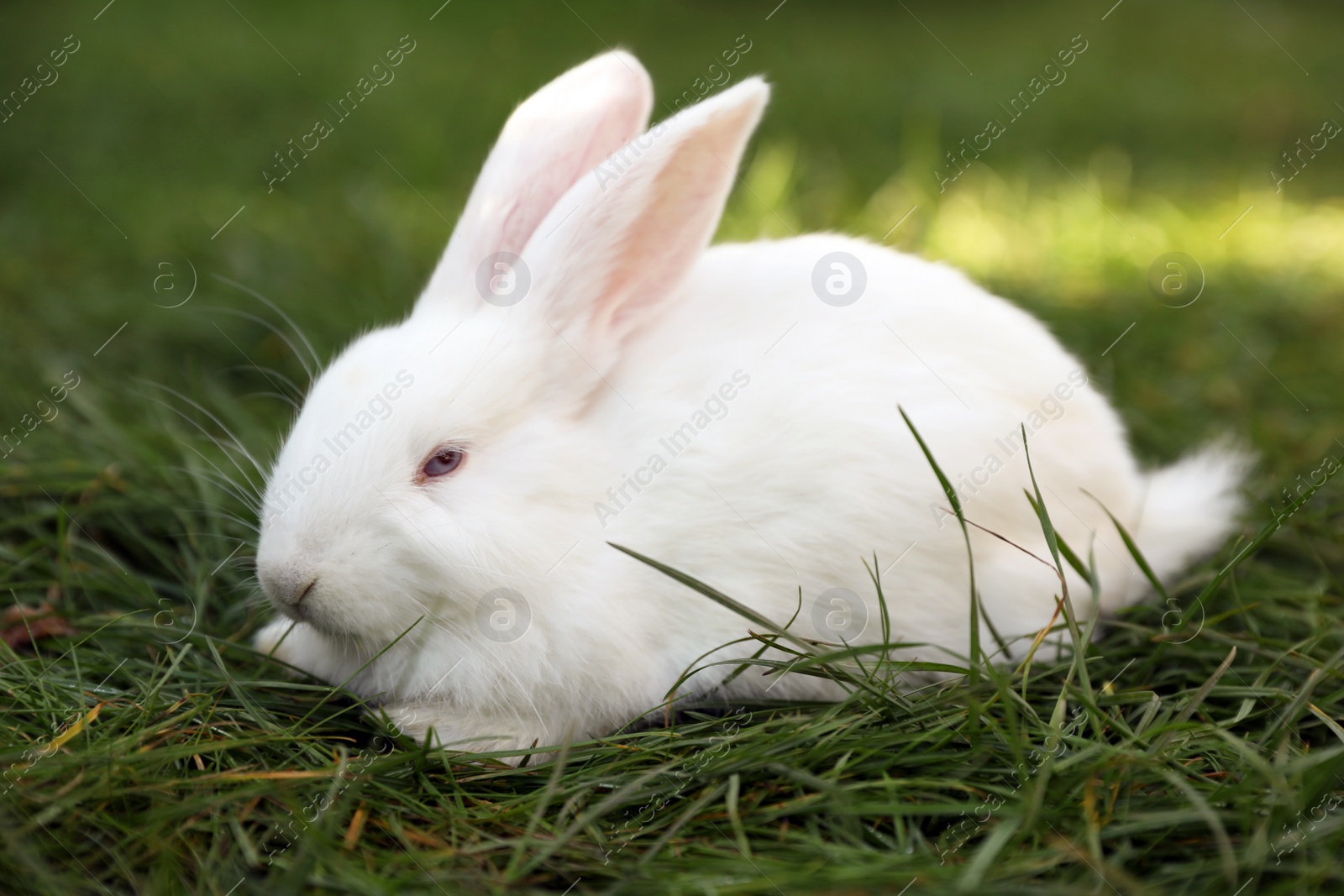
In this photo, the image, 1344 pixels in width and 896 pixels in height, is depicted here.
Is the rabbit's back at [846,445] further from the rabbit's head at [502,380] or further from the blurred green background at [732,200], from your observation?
the blurred green background at [732,200]

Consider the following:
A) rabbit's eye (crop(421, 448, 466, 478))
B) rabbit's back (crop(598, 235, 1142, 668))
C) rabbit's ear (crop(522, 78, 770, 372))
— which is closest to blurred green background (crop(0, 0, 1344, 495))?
rabbit's back (crop(598, 235, 1142, 668))

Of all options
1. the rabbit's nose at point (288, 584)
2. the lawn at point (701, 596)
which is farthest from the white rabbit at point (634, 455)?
the lawn at point (701, 596)

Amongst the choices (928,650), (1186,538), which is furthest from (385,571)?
(1186,538)

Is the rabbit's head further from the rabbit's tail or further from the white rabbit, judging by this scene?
the rabbit's tail

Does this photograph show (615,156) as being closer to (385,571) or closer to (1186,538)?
(385,571)

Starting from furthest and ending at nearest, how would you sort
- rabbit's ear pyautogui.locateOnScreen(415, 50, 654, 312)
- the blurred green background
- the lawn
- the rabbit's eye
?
the blurred green background → rabbit's ear pyautogui.locateOnScreen(415, 50, 654, 312) → the rabbit's eye → the lawn

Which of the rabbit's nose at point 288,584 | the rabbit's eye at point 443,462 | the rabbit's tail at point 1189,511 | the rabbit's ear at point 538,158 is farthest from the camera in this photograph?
the rabbit's tail at point 1189,511
